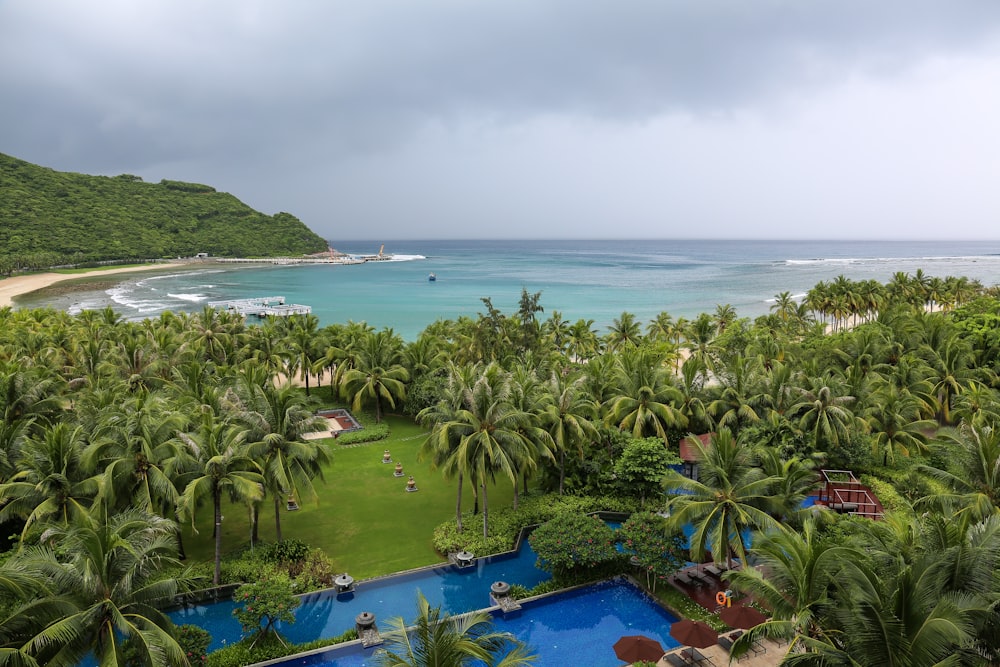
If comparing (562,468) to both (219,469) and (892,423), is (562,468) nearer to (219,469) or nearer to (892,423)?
(219,469)

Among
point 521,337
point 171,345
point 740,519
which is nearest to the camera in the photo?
point 740,519

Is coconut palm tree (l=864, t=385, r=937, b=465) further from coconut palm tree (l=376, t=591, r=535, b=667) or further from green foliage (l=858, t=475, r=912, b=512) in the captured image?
coconut palm tree (l=376, t=591, r=535, b=667)

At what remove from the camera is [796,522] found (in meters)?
19.2

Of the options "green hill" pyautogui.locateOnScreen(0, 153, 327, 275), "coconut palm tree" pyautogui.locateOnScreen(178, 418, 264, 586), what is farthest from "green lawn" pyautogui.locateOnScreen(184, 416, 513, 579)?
"green hill" pyautogui.locateOnScreen(0, 153, 327, 275)

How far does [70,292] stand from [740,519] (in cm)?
12035

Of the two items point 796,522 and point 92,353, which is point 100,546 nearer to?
point 796,522

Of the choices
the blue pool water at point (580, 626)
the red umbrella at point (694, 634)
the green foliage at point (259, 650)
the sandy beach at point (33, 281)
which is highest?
the sandy beach at point (33, 281)

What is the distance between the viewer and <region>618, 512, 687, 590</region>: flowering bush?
19.2 metres

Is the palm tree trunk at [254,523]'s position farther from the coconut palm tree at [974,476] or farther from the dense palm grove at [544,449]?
the coconut palm tree at [974,476]

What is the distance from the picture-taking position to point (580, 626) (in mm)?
18422

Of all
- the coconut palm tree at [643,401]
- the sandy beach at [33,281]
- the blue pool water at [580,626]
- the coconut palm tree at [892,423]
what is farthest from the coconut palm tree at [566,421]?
the sandy beach at [33,281]

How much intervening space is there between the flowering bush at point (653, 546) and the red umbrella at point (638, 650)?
13.0ft

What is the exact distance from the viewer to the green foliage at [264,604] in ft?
54.3

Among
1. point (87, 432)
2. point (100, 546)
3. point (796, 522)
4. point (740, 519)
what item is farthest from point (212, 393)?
point (796, 522)
